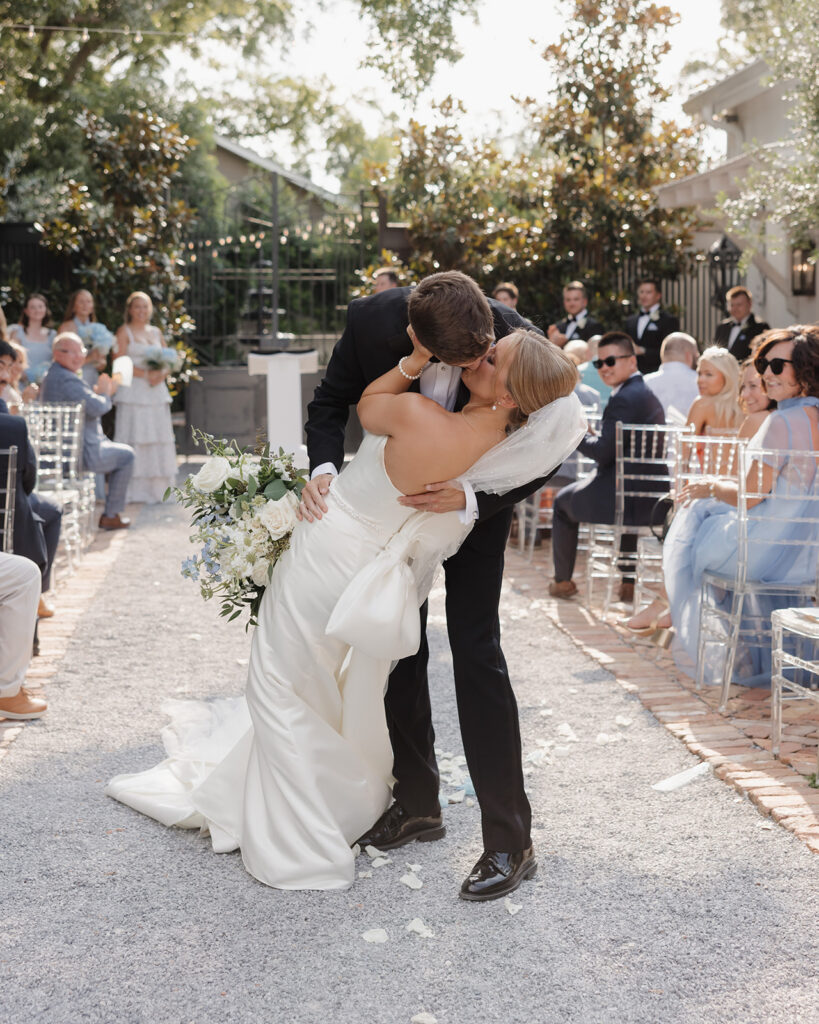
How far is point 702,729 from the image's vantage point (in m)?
5.07

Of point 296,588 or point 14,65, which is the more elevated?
point 14,65

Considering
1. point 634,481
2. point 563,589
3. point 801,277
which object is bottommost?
point 563,589

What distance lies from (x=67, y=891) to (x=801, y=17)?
23.6 feet

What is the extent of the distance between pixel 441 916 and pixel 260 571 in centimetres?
120

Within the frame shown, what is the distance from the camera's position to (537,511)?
929 centimetres

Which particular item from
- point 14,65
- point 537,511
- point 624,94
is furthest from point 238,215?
point 537,511

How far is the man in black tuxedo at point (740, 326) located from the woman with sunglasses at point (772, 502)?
552 cm

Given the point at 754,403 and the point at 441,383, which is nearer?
the point at 441,383

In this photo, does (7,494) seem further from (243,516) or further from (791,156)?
(791,156)

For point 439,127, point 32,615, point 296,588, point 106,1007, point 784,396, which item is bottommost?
point 106,1007

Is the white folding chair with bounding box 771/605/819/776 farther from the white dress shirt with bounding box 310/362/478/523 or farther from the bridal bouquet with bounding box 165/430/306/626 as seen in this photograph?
the bridal bouquet with bounding box 165/430/306/626

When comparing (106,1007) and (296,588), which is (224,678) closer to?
(296,588)

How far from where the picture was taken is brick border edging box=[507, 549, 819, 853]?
13.7 ft

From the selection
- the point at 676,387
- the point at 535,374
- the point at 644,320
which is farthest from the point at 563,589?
the point at 644,320
